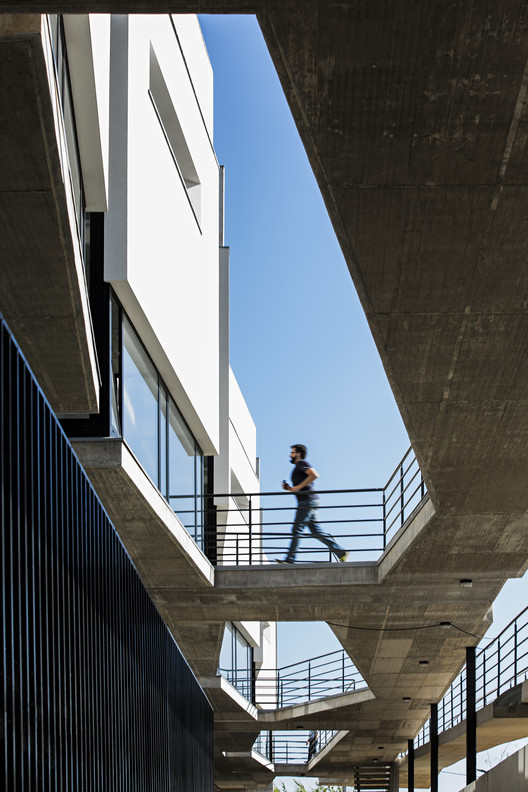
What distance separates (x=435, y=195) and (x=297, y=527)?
12181mm

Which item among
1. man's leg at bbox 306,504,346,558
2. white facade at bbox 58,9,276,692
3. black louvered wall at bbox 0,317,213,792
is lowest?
black louvered wall at bbox 0,317,213,792

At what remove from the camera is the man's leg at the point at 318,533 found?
19.0 meters

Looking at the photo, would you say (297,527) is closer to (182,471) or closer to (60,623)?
(182,471)

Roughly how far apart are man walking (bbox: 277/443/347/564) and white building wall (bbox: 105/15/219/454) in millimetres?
2199

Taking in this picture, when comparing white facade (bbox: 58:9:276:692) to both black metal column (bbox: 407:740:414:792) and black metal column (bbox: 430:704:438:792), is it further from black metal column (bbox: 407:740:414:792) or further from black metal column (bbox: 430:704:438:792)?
black metal column (bbox: 407:740:414:792)

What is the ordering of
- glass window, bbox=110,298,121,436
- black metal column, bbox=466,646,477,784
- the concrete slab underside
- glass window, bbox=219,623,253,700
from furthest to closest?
glass window, bbox=219,623,253,700
black metal column, bbox=466,646,477,784
glass window, bbox=110,298,121,436
the concrete slab underside

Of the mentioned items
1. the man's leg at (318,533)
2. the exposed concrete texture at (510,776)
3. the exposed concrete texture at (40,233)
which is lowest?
the exposed concrete texture at (510,776)

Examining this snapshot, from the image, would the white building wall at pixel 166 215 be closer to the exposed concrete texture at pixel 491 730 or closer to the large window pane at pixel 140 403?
the large window pane at pixel 140 403

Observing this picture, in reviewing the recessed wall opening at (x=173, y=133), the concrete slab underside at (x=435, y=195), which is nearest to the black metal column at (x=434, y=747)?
the concrete slab underside at (x=435, y=195)

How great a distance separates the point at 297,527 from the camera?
62.8 ft

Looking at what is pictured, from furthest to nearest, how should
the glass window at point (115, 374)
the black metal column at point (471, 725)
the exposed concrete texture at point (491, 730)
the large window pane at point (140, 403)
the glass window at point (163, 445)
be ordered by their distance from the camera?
the black metal column at point (471, 725) < the exposed concrete texture at point (491, 730) < the glass window at point (163, 445) < the large window pane at point (140, 403) < the glass window at point (115, 374)

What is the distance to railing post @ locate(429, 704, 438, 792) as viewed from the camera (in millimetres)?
31016

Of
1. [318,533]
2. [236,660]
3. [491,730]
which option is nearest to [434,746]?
[491,730]

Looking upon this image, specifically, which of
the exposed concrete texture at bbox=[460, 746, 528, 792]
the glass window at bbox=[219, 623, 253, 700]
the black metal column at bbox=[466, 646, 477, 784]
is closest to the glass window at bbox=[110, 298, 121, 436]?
the exposed concrete texture at bbox=[460, 746, 528, 792]
